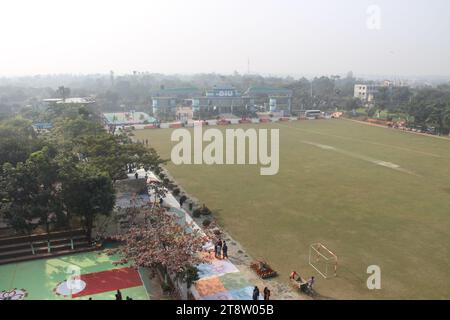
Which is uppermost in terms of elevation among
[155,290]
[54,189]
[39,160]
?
[39,160]

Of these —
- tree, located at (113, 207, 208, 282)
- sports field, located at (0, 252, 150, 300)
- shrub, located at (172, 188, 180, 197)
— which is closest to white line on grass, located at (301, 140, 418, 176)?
shrub, located at (172, 188, 180, 197)

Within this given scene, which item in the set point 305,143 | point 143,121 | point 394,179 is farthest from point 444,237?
point 143,121

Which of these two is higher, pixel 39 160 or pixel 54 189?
pixel 39 160

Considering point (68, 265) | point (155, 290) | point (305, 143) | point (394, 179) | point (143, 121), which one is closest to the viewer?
point (155, 290)

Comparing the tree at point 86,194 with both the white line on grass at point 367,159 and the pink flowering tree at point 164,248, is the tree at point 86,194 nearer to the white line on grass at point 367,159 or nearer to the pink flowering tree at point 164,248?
the pink flowering tree at point 164,248

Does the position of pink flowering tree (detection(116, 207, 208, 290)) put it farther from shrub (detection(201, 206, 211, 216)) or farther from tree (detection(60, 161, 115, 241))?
shrub (detection(201, 206, 211, 216))

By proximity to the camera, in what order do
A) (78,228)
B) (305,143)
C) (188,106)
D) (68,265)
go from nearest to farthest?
(68,265) → (78,228) → (305,143) → (188,106)

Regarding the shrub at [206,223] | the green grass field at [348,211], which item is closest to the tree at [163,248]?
the green grass field at [348,211]

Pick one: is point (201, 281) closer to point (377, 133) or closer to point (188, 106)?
point (377, 133)
